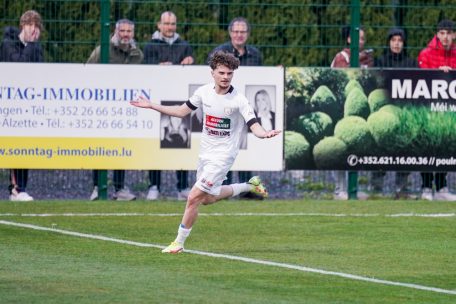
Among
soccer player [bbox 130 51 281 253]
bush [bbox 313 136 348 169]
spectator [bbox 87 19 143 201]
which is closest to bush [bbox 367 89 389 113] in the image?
bush [bbox 313 136 348 169]

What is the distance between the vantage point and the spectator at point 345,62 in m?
19.8

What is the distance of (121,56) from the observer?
19391mm

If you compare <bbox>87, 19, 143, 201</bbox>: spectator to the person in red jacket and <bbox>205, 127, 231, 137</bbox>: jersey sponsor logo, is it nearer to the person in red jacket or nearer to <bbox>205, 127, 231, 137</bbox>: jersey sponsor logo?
the person in red jacket

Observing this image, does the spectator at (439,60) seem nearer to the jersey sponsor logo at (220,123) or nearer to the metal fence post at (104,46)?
the metal fence post at (104,46)

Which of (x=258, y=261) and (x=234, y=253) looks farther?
(x=234, y=253)

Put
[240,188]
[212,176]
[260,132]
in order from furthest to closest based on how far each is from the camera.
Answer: [240,188] → [212,176] → [260,132]

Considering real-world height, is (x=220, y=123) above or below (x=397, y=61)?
below

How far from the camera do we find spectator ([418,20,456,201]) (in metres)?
19.7

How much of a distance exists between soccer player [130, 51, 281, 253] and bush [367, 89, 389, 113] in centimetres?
615

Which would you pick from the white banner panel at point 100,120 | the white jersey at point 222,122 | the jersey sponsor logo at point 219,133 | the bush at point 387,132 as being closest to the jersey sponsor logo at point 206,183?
the white jersey at point 222,122

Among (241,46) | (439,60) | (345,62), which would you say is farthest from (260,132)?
(439,60)

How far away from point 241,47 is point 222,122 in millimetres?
6001

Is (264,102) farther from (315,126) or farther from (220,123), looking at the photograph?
(220,123)

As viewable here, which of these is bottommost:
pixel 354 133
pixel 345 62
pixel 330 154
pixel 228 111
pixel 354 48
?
pixel 330 154
